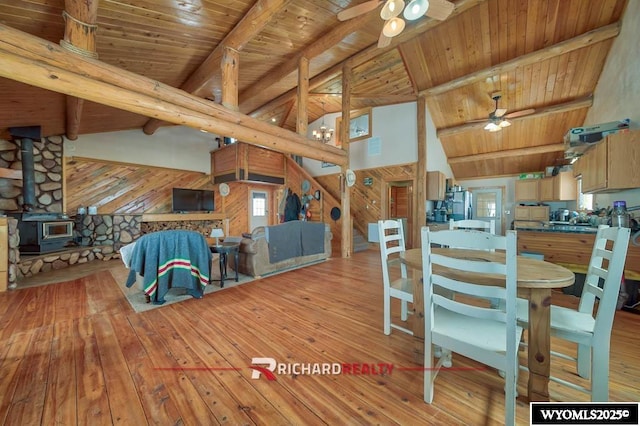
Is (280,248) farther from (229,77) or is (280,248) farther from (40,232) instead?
(40,232)

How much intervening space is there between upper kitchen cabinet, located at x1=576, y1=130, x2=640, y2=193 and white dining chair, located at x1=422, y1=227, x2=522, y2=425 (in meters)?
2.83

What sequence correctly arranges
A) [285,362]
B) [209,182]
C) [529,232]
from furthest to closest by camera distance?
[209,182] < [529,232] < [285,362]

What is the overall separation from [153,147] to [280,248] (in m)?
5.10

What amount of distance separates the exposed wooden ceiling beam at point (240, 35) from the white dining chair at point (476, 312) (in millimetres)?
3249

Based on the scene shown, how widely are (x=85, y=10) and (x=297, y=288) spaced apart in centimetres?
369

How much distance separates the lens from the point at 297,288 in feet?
11.5

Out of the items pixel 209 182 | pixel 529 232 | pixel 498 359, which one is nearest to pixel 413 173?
pixel 529 232

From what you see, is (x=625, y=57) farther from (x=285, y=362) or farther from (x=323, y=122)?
(x=323, y=122)

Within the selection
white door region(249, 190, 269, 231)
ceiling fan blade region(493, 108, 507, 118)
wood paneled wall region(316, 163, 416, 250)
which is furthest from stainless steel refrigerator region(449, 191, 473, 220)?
white door region(249, 190, 269, 231)

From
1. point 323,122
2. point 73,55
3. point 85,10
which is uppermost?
point 323,122

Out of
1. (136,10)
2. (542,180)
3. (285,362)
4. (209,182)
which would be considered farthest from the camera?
(209,182)

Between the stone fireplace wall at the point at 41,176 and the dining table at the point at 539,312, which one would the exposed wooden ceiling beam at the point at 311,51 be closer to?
the stone fireplace wall at the point at 41,176

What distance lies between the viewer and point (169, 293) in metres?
3.30

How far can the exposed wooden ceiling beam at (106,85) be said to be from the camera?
6.56 ft
